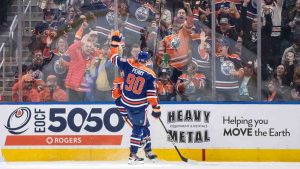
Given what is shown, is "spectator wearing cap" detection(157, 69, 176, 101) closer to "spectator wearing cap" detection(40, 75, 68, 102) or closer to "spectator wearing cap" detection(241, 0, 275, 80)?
"spectator wearing cap" detection(241, 0, 275, 80)

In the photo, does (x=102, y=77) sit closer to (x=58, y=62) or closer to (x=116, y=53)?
(x=58, y=62)

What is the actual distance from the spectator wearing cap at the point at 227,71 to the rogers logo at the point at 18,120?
2.62 meters

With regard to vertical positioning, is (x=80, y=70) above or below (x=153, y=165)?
above

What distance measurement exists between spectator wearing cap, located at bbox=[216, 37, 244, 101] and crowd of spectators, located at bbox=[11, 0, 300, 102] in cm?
1

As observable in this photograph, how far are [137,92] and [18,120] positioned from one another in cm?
169

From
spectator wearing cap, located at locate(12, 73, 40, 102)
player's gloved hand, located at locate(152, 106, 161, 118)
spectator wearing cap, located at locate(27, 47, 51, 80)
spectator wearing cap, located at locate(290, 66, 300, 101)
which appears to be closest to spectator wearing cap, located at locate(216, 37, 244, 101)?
spectator wearing cap, located at locate(290, 66, 300, 101)

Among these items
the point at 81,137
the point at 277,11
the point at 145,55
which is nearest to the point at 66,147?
the point at 81,137

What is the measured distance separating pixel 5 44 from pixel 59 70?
0.85 metres

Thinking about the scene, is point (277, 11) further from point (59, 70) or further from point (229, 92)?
point (59, 70)

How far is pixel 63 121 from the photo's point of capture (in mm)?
8742

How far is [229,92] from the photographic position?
29.6 feet

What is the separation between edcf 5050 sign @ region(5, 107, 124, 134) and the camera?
871cm

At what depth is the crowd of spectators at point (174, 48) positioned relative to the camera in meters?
9.02

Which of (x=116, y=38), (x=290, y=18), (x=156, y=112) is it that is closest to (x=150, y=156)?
(x=156, y=112)
